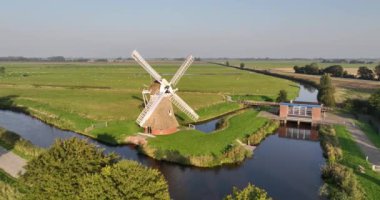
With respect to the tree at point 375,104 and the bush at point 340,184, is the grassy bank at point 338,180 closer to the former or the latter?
the bush at point 340,184

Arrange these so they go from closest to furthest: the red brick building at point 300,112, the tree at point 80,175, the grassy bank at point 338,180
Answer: the tree at point 80,175, the grassy bank at point 338,180, the red brick building at point 300,112

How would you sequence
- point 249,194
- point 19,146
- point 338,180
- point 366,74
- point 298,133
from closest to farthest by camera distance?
point 249,194, point 338,180, point 19,146, point 298,133, point 366,74

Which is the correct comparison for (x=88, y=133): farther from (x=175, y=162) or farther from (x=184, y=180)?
(x=184, y=180)

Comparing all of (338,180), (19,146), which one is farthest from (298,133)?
(19,146)

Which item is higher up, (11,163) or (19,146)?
(19,146)

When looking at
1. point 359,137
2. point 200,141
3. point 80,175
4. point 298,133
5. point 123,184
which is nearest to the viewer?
point 123,184

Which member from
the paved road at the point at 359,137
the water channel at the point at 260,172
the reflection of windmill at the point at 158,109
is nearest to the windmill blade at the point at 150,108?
the reflection of windmill at the point at 158,109

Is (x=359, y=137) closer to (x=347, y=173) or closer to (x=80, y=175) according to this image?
(x=347, y=173)

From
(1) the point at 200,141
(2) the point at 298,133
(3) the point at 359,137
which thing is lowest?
(2) the point at 298,133
